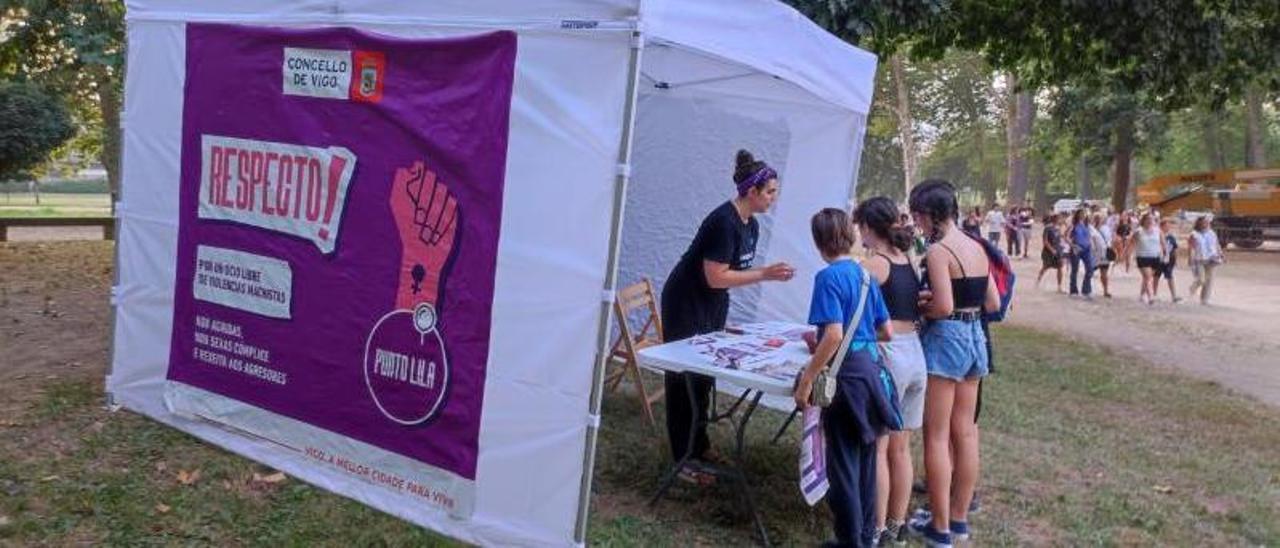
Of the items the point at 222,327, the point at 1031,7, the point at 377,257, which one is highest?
the point at 1031,7

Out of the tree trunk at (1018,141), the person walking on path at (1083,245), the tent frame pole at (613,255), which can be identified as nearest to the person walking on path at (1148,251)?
the person walking on path at (1083,245)

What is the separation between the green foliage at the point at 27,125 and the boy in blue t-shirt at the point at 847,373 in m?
12.3

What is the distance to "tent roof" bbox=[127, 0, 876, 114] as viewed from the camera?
3.83 meters

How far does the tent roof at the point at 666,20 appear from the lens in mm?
3830

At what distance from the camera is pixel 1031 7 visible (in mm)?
10781

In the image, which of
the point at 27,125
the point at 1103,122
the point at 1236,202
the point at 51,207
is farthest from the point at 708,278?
the point at 51,207

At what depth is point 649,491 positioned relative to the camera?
Result: 503 cm

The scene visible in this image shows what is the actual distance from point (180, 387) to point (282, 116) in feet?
5.24

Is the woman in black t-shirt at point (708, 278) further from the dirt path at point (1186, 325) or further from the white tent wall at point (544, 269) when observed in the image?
the dirt path at point (1186, 325)

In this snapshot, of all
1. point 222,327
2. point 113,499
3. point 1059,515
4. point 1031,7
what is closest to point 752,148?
point 1059,515

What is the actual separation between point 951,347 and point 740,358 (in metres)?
0.89

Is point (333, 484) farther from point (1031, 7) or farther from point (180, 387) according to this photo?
point (1031, 7)

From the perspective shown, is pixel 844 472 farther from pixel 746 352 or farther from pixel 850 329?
pixel 746 352

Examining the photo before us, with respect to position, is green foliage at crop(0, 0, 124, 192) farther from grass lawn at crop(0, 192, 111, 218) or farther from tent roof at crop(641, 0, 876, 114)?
grass lawn at crop(0, 192, 111, 218)
